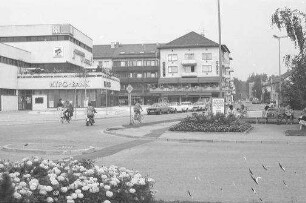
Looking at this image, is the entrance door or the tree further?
the entrance door

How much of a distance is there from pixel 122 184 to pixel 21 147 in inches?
453

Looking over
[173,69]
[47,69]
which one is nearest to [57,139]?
[47,69]

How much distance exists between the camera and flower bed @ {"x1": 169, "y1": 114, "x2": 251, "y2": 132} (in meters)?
23.8

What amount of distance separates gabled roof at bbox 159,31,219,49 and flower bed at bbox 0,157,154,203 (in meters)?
89.7

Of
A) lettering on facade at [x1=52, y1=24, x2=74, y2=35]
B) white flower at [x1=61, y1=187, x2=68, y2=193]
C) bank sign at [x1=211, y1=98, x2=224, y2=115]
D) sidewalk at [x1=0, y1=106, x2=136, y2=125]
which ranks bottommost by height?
sidewalk at [x1=0, y1=106, x2=136, y2=125]

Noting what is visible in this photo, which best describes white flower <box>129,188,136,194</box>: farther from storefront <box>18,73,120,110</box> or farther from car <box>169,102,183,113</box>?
storefront <box>18,73,120,110</box>

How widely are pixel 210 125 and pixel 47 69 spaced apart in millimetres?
53745

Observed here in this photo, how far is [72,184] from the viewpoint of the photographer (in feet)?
16.7

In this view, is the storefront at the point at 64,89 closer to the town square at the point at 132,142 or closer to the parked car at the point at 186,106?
the town square at the point at 132,142

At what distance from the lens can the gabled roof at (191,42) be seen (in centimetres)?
9435

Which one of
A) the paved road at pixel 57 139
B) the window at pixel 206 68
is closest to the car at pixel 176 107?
the window at pixel 206 68

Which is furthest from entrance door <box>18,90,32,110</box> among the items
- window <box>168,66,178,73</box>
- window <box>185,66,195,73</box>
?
window <box>185,66,195,73</box>

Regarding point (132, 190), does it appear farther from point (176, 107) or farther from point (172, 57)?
point (172, 57)

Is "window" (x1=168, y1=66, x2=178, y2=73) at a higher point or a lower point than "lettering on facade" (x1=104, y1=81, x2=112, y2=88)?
higher
